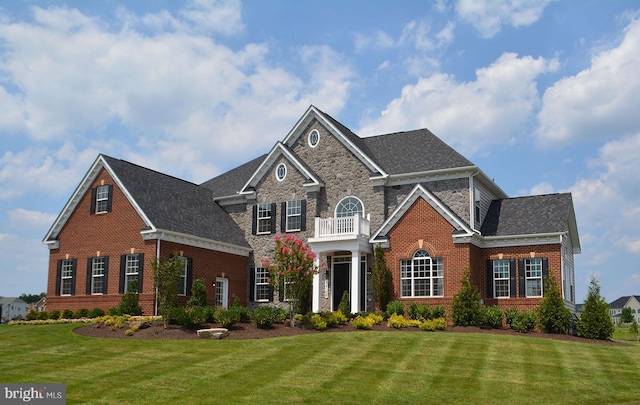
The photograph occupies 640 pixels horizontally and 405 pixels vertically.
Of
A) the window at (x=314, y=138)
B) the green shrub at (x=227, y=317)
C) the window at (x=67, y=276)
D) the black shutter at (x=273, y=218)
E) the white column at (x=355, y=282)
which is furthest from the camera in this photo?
the black shutter at (x=273, y=218)

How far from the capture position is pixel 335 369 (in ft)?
52.8

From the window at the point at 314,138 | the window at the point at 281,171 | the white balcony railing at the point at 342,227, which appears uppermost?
the window at the point at 314,138

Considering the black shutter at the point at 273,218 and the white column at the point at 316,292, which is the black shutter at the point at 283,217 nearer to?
the black shutter at the point at 273,218

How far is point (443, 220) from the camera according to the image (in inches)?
1078

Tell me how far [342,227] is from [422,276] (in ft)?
14.4

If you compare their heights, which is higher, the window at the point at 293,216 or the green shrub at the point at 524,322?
the window at the point at 293,216

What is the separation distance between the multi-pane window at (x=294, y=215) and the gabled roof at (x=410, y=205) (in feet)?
16.7

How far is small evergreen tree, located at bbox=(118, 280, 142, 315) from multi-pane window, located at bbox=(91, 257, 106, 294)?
7.48ft

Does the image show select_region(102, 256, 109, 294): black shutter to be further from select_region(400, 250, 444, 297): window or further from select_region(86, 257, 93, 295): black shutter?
select_region(400, 250, 444, 297): window

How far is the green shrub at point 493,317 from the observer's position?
80.6 feet

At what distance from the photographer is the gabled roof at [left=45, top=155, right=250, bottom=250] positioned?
29.3 meters

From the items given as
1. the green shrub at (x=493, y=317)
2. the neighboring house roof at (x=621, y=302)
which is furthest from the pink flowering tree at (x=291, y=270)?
the neighboring house roof at (x=621, y=302)

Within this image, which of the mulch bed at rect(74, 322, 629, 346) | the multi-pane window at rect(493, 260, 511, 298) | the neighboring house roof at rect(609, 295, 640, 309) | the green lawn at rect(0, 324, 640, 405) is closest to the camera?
the green lawn at rect(0, 324, 640, 405)

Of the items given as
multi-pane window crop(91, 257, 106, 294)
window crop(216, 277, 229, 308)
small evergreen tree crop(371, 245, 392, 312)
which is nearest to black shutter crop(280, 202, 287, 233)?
window crop(216, 277, 229, 308)
